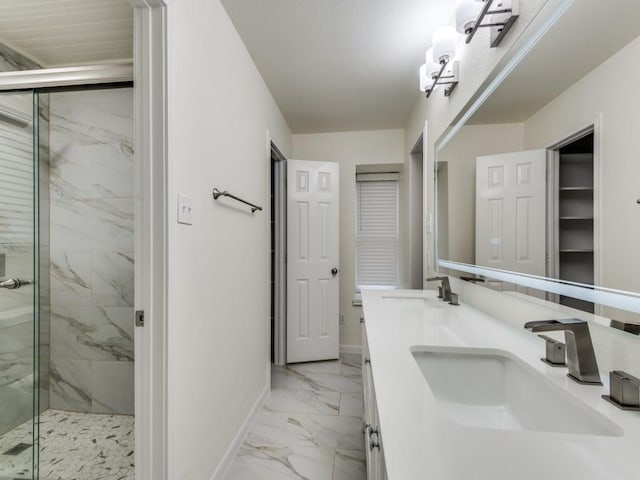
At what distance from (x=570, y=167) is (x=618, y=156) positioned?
0.16 meters

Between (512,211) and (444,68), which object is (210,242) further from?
(444,68)

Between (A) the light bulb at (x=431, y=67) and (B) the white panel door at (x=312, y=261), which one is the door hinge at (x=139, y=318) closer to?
(A) the light bulb at (x=431, y=67)

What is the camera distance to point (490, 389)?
88cm

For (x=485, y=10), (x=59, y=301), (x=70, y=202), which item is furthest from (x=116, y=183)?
(x=485, y=10)

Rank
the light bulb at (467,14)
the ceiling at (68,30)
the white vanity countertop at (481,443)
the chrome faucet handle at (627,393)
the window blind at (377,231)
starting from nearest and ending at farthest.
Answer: the white vanity countertop at (481,443) → the chrome faucet handle at (627,393) → the light bulb at (467,14) → the ceiling at (68,30) → the window blind at (377,231)

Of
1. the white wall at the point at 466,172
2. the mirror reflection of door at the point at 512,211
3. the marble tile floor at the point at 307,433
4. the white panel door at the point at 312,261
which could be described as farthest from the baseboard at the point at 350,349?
the mirror reflection of door at the point at 512,211

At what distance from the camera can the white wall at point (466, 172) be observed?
1228 mm

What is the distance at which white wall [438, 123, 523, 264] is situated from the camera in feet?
4.03

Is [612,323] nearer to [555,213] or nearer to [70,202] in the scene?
[555,213]

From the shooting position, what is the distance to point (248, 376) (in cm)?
197

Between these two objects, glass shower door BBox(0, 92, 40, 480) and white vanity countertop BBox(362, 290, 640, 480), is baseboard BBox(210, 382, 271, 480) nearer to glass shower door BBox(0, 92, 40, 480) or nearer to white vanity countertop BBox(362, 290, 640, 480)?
glass shower door BBox(0, 92, 40, 480)

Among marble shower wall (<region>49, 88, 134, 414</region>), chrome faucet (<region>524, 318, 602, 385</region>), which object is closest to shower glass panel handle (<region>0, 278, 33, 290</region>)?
marble shower wall (<region>49, 88, 134, 414</region>)

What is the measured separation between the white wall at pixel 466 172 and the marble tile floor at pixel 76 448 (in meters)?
2.12

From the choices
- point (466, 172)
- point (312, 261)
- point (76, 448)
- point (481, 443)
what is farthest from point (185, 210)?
point (312, 261)
